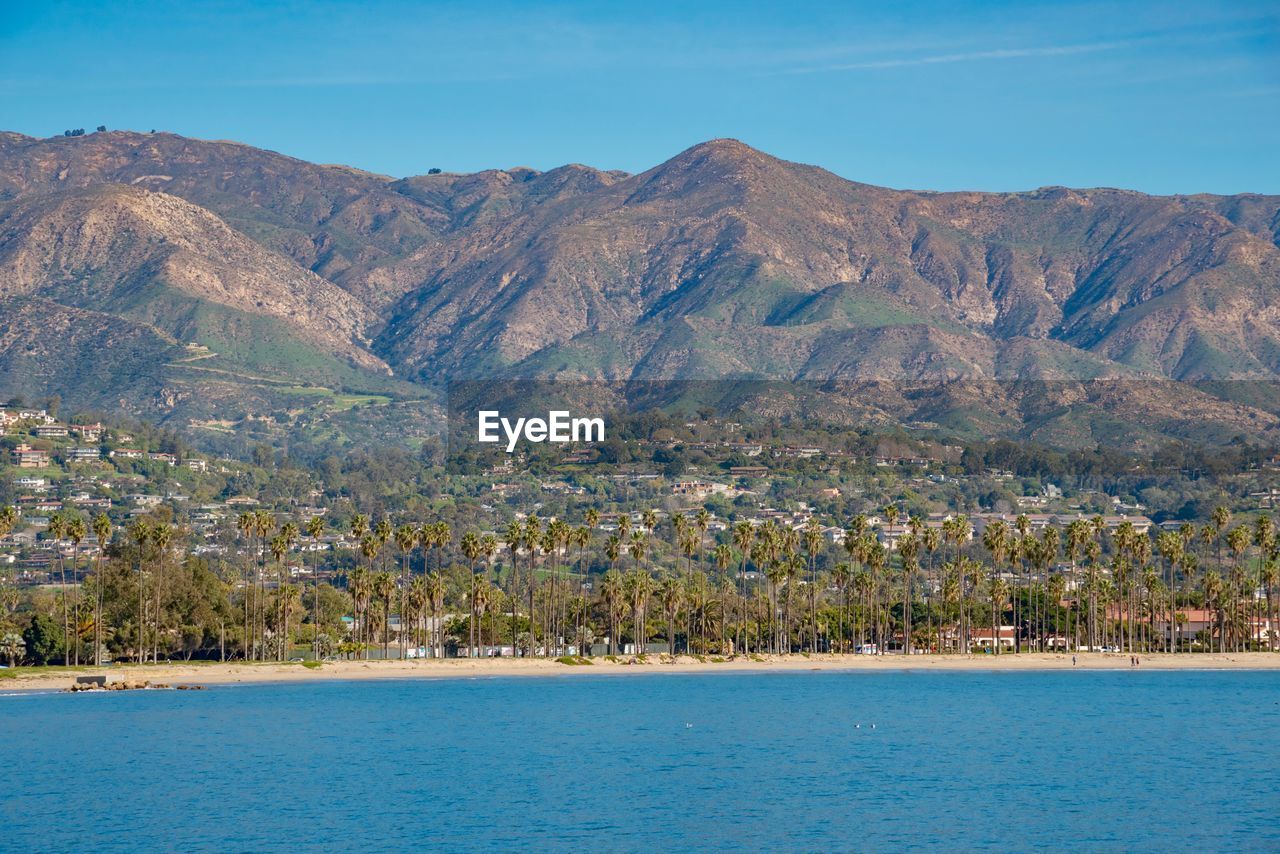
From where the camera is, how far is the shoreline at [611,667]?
5738 inches

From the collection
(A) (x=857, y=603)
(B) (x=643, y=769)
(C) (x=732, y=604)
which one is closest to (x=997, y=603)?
(A) (x=857, y=603)

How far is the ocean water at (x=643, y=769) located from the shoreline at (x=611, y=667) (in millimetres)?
3281

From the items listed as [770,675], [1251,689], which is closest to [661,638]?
[770,675]

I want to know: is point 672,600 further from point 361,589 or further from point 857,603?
point 857,603

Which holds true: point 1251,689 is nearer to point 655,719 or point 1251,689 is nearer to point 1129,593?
point 1129,593

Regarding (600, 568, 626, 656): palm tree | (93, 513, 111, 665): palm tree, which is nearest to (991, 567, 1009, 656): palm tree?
(600, 568, 626, 656): palm tree

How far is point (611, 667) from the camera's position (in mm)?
158250

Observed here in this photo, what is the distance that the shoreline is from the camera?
478ft

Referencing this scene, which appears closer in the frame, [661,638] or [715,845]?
[715,845]

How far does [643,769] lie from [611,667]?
6420cm

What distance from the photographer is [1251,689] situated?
14800 cm

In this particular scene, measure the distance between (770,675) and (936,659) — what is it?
15.4 metres

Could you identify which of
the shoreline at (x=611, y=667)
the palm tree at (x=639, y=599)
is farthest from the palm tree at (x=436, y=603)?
the palm tree at (x=639, y=599)

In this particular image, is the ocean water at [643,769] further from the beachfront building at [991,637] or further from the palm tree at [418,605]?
the beachfront building at [991,637]
